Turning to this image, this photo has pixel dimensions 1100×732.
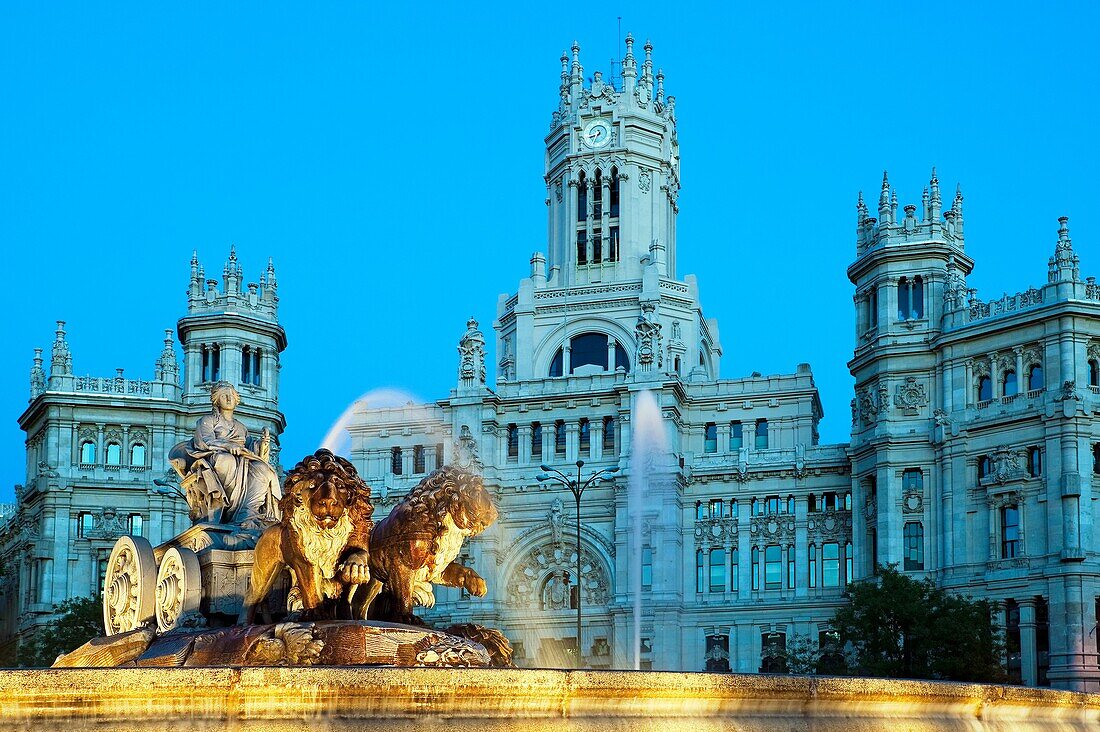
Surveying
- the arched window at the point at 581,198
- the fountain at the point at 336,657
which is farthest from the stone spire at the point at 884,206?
the fountain at the point at 336,657

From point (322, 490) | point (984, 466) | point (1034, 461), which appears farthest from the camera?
point (984, 466)

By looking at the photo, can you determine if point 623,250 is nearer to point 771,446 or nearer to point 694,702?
point 771,446

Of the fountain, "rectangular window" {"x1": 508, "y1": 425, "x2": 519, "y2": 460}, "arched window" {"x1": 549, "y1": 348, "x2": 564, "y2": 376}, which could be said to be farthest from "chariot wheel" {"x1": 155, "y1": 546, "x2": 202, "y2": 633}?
"arched window" {"x1": 549, "y1": 348, "x2": 564, "y2": 376}

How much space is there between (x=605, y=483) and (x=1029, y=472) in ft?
64.1

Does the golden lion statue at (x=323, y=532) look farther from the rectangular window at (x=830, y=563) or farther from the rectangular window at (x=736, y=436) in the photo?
the rectangular window at (x=736, y=436)

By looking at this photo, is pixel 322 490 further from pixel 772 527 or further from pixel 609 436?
pixel 609 436

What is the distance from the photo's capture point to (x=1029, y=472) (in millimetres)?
69312

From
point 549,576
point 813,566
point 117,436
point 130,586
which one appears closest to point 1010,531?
point 813,566

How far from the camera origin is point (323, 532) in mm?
17812

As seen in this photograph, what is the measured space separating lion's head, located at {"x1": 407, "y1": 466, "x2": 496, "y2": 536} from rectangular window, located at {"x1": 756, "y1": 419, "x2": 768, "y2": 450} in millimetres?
63519

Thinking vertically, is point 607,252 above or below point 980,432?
above

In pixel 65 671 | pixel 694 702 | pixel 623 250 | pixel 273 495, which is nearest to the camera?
pixel 65 671

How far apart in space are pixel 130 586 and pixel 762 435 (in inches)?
2458

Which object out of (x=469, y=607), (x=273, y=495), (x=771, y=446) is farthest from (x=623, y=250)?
(x=273, y=495)
